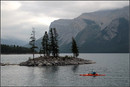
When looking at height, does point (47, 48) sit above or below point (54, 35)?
below

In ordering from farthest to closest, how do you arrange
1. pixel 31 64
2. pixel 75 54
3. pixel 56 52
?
pixel 75 54 < pixel 56 52 < pixel 31 64

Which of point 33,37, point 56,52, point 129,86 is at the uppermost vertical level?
point 33,37

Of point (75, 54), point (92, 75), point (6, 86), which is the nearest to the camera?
point (6, 86)

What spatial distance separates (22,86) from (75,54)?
91.4 meters

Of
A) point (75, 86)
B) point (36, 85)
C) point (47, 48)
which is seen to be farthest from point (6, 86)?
point (47, 48)

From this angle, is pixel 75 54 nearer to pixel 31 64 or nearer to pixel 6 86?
pixel 31 64

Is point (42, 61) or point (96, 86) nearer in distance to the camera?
point (96, 86)

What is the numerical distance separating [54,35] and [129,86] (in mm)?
87609

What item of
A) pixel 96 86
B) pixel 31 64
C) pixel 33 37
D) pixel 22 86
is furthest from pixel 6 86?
pixel 33 37

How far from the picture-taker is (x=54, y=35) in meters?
140

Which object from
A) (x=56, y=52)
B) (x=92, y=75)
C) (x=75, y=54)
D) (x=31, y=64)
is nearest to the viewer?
(x=92, y=75)

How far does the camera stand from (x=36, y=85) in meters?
57.9

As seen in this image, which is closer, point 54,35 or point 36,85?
point 36,85

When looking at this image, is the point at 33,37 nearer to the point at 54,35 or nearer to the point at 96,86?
the point at 54,35
